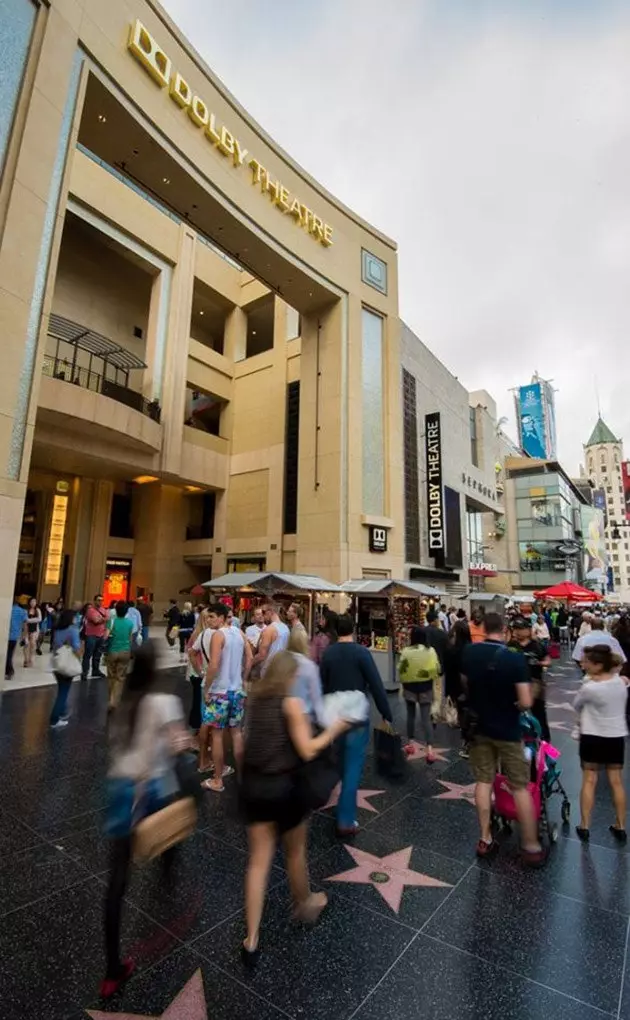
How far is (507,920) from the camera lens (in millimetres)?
3172

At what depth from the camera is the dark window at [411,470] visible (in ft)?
82.1

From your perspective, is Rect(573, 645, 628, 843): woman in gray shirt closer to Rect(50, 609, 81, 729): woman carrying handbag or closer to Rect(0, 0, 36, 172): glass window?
Rect(50, 609, 81, 729): woman carrying handbag

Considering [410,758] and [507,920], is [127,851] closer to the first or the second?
[507,920]

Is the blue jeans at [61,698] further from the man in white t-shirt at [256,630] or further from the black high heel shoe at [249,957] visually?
the black high heel shoe at [249,957]

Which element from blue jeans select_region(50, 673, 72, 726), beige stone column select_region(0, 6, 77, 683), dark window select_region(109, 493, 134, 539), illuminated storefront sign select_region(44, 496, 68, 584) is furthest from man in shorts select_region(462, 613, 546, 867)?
dark window select_region(109, 493, 134, 539)

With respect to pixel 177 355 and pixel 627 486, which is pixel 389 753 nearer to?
pixel 177 355

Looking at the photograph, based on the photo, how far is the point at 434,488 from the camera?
26.1m

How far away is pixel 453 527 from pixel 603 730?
2581cm

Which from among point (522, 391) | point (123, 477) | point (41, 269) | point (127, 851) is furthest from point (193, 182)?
point (522, 391)

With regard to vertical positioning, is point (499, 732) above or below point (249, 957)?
above

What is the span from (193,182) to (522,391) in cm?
5265

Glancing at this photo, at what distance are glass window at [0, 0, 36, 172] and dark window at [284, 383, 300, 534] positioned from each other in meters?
15.0

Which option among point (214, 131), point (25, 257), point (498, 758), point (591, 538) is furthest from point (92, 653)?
point (591, 538)

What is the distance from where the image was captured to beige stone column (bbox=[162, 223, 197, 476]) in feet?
74.4
